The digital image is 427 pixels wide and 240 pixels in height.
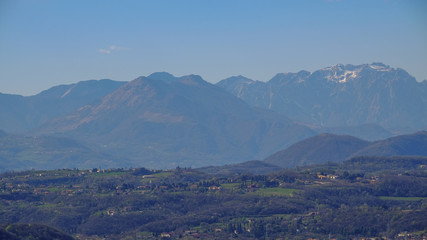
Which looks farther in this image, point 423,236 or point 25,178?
point 25,178

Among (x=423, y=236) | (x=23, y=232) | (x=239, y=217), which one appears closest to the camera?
(x=23, y=232)

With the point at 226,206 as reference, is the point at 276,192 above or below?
above

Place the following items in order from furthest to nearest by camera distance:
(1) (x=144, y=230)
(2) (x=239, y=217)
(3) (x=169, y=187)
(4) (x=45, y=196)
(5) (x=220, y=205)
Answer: (3) (x=169, y=187), (4) (x=45, y=196), (5) (x=220, y=205), (2) (x=239, y=217), (1) (x=144, y=230)

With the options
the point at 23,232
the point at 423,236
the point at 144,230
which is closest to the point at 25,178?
the point at 144,230

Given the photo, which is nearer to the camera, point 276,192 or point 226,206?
point 226,206

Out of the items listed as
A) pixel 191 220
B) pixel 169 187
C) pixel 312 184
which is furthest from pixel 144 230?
pixel 312 184

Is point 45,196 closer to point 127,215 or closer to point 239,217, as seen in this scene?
point 127,215

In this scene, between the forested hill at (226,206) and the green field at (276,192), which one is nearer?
the forested hill at (226,206)

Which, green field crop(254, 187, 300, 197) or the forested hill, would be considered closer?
the forested hill

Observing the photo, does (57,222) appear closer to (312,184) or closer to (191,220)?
(191,220)
